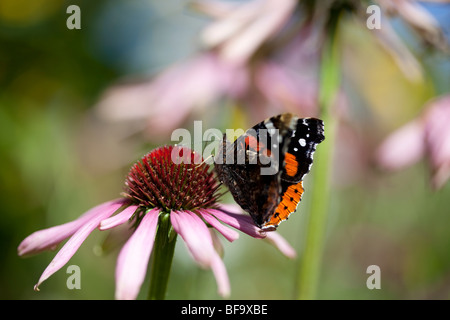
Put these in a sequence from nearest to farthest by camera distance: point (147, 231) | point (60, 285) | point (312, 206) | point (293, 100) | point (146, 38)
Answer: point (147, 231), point (312, 206), point (293, 100), point (60, 285), point (146, 38)

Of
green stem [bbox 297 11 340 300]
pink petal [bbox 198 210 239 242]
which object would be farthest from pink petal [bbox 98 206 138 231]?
green stem [bbox 297 11 340 300]

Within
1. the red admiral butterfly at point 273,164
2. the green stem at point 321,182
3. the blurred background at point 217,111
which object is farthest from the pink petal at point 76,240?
the green stem at point 321,182

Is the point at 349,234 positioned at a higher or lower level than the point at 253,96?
lower

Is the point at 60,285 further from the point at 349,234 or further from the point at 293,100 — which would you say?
the point at 349,234

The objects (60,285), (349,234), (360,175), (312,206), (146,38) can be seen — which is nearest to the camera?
(312,206)

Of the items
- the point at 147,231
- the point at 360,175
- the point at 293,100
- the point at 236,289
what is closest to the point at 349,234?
the point at 360,175

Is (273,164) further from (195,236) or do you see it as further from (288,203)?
(195,236)

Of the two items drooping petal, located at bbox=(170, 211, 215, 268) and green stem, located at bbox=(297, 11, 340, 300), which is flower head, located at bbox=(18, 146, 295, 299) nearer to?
drooping petal, located at bbox=(170, 211, 215, 268)
